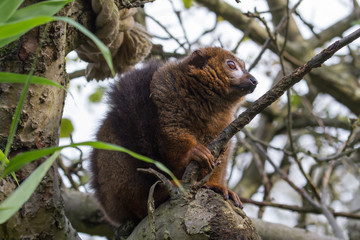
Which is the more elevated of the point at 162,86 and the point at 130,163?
the point at 162,86

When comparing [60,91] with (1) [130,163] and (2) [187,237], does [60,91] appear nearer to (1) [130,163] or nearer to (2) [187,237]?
(1) [130,163]

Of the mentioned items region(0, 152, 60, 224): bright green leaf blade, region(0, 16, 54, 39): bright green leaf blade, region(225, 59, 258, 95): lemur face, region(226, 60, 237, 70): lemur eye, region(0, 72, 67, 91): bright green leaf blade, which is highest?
region(226, 60, 237, 70): lemur eye

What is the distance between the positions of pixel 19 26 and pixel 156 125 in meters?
2.17

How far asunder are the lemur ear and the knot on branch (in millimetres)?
442

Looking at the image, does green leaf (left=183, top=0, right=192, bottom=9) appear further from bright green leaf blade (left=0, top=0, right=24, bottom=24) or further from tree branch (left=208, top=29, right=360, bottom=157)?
bright green leaf blade (left=0, top=0, right=24, bottom=24)

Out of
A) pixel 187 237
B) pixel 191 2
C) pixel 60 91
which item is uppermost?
pixel 191 2

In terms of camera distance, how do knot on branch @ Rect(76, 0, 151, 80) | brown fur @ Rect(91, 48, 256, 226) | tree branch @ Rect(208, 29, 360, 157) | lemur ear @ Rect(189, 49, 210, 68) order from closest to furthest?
1. tree branch @ Rect(208, 29, 360, 157)
2. knot on branch @ Rect(76, 0, 151, 80)
3. brown fur @ Rect(91, 48, 256, 226)
4. lemur ear @ Rect(189, 49, 210, 68)

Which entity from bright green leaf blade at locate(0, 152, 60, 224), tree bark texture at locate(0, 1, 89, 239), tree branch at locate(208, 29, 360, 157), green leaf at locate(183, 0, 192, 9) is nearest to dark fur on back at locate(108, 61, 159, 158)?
tree bark texture at locate(0, 1, 89, 239)

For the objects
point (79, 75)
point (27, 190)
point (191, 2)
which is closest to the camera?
point (27, 190)

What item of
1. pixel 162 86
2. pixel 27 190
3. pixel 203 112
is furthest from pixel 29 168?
pixel 203 112

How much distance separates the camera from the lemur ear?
13.6ft

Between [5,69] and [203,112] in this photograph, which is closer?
[5,69]

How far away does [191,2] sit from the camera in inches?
232

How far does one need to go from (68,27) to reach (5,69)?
562mm
